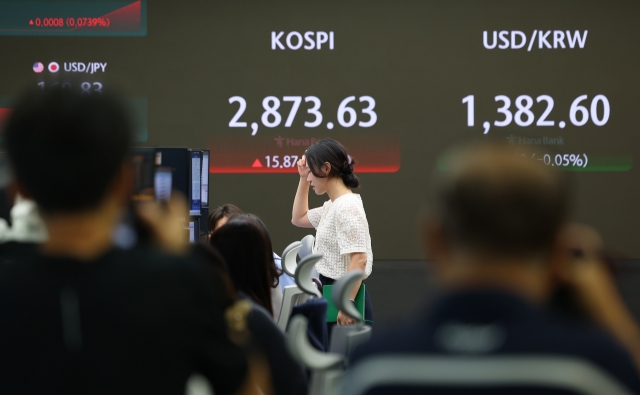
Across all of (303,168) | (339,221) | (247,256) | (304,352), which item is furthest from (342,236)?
(304,352)

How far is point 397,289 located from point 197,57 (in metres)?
2.66

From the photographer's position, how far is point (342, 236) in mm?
3078

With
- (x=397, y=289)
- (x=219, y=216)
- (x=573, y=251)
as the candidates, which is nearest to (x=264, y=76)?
(x=397, y=289)

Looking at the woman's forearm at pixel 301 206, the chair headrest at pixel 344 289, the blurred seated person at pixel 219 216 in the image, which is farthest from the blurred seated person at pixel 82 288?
the woman's forearm at pixel 301 206

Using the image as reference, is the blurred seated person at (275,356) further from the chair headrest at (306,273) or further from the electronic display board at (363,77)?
the electronic display board at (363,77)

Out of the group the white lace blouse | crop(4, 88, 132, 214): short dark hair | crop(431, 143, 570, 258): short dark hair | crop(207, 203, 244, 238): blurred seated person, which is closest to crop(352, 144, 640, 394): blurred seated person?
crop(431, 143, 570, 258): short dark hair

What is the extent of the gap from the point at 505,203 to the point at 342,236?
2.30 meters

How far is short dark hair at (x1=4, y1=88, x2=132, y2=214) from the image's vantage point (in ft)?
2.92

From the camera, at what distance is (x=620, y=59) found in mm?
6699

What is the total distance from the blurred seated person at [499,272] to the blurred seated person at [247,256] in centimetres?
111

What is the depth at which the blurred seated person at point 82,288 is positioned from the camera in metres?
0.88

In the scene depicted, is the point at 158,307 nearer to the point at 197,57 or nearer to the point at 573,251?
the point at 573,251

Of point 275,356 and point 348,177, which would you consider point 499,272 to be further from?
point 348,177

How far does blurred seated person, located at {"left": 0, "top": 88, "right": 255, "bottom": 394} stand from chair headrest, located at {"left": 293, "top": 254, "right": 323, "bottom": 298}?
3.57 ft
